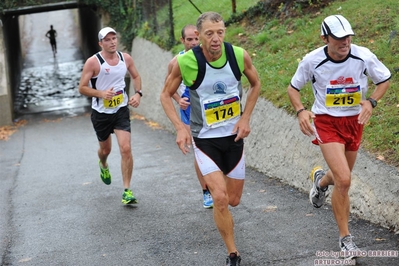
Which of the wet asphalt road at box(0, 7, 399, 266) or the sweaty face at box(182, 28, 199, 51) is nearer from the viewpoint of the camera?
the wet asphalt road at box(0, 7, 399, 266)

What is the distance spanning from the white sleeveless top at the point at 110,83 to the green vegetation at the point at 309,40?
246cm

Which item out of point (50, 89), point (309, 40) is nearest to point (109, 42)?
point (309, 40)

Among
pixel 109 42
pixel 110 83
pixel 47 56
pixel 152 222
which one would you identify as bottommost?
pixel 47 56

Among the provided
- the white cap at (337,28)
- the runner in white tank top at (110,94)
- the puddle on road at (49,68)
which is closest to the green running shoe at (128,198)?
the runner in white tank top at (110,94)

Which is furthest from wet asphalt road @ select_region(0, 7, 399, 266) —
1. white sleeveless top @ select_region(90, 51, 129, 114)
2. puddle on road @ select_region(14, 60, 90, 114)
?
puddle on road @ select_region(14, 60, 90, 114)

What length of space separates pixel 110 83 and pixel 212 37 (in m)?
3.37

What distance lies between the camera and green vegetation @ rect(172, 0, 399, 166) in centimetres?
800

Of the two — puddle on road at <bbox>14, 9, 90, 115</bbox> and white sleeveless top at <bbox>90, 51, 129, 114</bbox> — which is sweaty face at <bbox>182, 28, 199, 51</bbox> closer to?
white sleeveless top at <bbox>90, 51, 129, 114</bbox>

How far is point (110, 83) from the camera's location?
9.05m

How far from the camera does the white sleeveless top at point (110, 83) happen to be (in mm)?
8992

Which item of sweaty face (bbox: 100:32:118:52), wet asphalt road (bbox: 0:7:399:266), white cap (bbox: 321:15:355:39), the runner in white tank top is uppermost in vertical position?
white cap (bbox: 321:15:355:39)

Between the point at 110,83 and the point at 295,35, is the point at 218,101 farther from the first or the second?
the point at 295,35

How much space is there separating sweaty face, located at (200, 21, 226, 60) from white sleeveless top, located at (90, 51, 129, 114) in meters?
3.20

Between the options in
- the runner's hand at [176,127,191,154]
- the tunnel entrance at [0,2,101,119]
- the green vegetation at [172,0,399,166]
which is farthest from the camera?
the tunnel entrance at [0,2,101,119]
